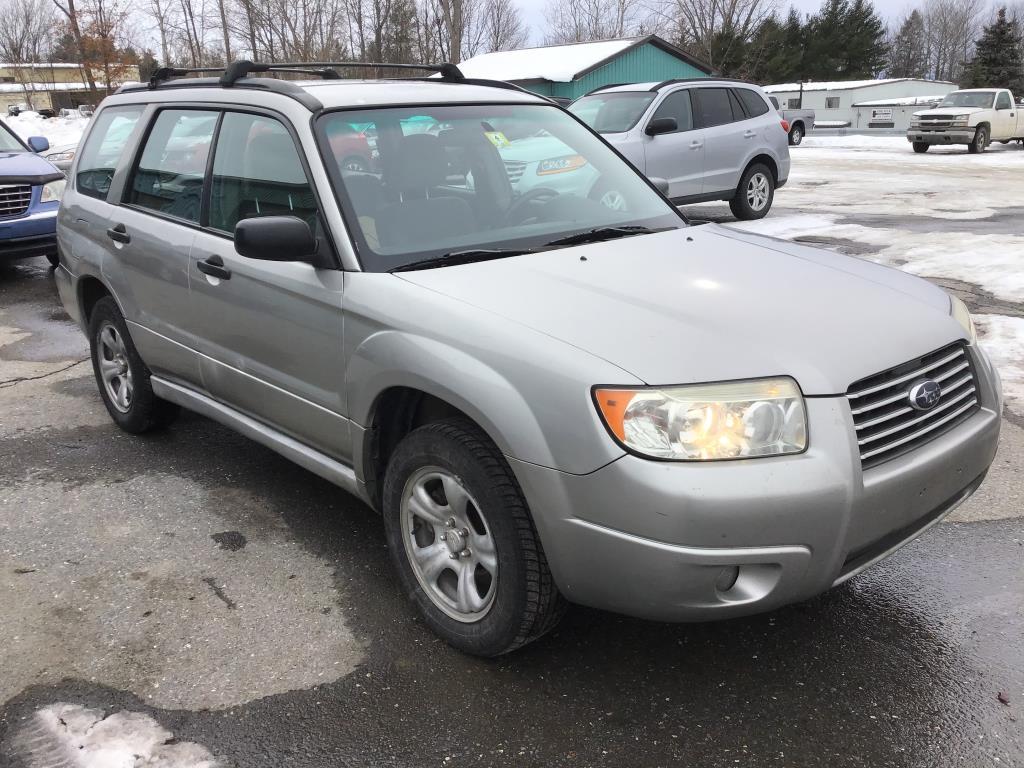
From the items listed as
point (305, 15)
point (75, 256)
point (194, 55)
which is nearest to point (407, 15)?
point (305, 15)

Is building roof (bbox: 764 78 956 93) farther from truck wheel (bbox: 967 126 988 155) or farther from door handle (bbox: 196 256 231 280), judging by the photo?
door handle (bbox: 196 256 231 280)

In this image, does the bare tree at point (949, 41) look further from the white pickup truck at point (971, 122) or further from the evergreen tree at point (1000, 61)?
the white pickup truck at point (971, 122)

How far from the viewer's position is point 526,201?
3.57 metres

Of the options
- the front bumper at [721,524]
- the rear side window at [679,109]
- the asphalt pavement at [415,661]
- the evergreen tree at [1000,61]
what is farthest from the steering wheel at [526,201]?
the evergreen tree at [1000,61]

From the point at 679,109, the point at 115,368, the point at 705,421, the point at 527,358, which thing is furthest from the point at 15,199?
the point at 705,421

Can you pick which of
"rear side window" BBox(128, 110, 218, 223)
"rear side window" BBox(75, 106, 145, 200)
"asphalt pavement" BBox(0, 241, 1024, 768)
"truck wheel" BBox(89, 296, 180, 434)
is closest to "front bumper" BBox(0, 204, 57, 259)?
"rear side window" BBox(75, 106, 145, 200)

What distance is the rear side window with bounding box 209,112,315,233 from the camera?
3365 mm

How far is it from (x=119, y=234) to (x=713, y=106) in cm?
955

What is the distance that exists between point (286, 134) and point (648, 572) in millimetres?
2163

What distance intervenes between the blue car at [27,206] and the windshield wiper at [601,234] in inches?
290

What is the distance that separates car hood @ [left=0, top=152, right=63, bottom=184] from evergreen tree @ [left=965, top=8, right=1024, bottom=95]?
198ft

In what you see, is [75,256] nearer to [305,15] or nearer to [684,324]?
[684,324]

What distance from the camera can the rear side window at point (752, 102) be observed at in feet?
41.1

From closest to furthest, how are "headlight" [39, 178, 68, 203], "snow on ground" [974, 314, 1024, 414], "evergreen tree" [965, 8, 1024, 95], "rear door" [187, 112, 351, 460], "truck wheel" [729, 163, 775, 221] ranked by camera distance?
"rear door" [187, 112, 351, 460] < "snow on ground" [974, 314, 1024, 414] < "headlight" [39, 178, 68, 203] < "truck wheel" [729, 163, 775, 221] < "evergreen tree" [965, 8, 1024, 95]
